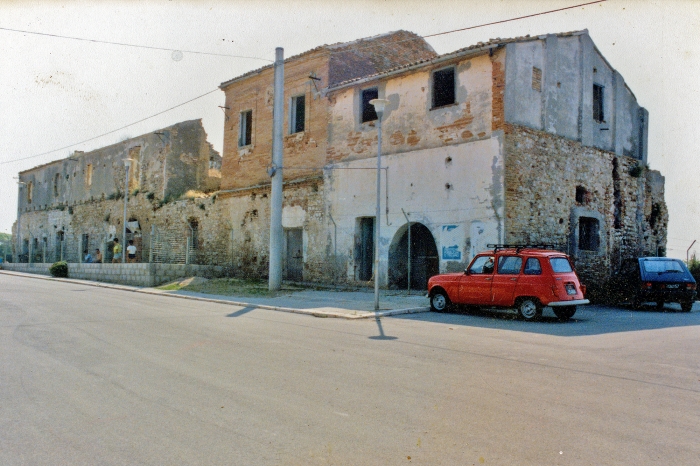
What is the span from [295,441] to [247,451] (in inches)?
15.5

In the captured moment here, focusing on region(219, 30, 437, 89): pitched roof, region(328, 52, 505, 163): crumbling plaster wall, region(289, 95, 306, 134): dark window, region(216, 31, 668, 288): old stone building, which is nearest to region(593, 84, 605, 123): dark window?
region(216, 31, 668, 288): old stone building

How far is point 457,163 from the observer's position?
1850 centimetres

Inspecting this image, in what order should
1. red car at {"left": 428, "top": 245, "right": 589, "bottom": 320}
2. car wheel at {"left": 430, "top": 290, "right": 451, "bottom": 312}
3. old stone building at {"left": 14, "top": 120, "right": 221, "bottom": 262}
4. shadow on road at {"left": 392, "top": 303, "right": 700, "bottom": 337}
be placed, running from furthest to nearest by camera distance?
old stone building at {"left": 14, "top": 120, "right": 221, "bottom": 262}
car wheel at {"left": 430, "top": 290, "right": 451, "bottom": 312}
red car at {"left": 428, "top": 245, "right": 589, "bottom": 320}
shadow on road at {"left": 392, "top": 303, "right": 700, "bottom": 337}

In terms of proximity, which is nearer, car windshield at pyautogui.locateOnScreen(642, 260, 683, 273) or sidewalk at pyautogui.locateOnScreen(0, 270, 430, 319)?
sidewalk at pyautogui.locateOnScreen(0, 270, 430, 319)

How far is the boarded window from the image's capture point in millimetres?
18547

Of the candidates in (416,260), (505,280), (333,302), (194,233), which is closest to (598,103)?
(416,260)

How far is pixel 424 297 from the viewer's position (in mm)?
17750

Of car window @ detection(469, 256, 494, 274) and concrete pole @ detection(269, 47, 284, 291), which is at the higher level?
concrete pole @ detection(269, 47, 284, 291)

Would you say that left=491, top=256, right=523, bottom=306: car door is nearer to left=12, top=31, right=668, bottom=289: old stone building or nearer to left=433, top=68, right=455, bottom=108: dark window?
left=12, top=31, right=668, bottom=289: old stone building

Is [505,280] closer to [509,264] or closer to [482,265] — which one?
[509,264]

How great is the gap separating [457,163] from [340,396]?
13922mm

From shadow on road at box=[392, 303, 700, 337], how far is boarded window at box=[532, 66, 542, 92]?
753cm

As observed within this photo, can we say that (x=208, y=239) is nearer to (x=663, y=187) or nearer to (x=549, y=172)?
(x=549, y=172)

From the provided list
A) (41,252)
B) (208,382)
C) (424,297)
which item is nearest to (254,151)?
(424,297)
